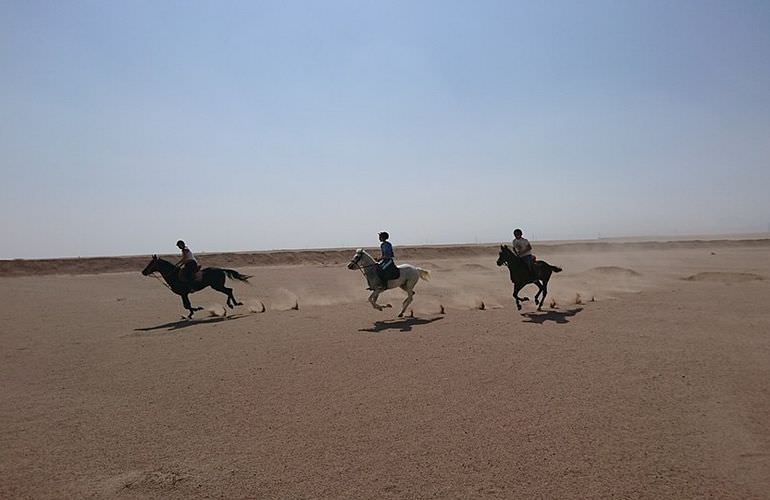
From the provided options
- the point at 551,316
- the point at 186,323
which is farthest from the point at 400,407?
the point at 186,323

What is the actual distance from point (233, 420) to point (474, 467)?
3.68 m

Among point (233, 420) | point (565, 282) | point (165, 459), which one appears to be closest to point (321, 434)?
point (233, 420)

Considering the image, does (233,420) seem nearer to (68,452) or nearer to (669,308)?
(68,452)

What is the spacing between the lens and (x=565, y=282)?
26.0 meters

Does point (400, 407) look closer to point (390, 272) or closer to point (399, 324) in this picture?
point (399, 324)

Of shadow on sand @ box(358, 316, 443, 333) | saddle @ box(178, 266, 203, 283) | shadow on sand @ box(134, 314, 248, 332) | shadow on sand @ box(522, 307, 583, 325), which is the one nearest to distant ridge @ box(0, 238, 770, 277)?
saddle @ box(178, 266, 203, 283)

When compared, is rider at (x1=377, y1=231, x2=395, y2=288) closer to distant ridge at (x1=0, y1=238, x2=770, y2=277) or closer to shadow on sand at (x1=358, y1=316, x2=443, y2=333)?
shadow on sand at (x1=358, y1=316, x2=443, y2=333)

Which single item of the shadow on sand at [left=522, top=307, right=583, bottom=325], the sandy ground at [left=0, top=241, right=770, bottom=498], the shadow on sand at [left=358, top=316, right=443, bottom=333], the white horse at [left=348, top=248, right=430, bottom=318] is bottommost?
the sandy ground at [left=0, top=241, right=770, bottom=498]

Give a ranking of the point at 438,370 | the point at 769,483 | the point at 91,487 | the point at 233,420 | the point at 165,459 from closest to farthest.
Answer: the point at 769,483 → the point at 91,487 → the point at 165,459 → the point at 233,420 → the point at 438,370

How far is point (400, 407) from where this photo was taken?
7.55 metres

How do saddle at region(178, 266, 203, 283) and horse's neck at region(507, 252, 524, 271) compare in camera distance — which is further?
saddle at region(178, 266, 203, 283)

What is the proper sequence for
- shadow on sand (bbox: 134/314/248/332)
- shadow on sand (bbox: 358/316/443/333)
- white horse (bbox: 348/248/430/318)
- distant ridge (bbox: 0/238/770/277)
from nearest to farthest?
1. shadow on sand (bbox: 358/316/443/333)
2. shadow on sand (bbox: 134/314/248/332)
3. white horse (bbox: 348/248/430/318)
4. distant ridge (bbox: 0/238/770/277)

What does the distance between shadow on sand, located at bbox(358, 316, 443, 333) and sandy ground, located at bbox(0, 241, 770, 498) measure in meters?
0.13

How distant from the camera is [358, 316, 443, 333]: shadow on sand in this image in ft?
45.0
